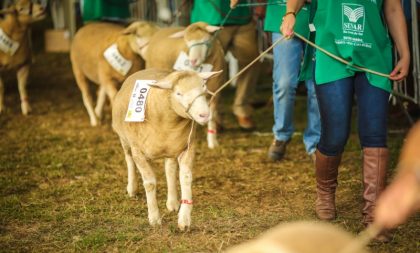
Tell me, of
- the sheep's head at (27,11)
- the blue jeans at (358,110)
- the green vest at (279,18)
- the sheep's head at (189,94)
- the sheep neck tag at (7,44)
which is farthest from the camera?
the sheep's head at (27,11)

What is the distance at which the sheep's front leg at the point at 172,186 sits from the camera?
4.94m

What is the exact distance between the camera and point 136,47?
777 cm

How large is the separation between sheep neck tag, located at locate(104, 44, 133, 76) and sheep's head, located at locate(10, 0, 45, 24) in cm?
155

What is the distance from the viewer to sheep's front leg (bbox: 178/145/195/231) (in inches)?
172

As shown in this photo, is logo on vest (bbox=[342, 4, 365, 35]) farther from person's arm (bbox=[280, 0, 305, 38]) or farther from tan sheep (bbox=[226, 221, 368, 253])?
tan sheep (bbox=[226, 221, 368, 253])

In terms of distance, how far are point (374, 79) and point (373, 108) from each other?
16cm

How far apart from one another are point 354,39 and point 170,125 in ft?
4.03

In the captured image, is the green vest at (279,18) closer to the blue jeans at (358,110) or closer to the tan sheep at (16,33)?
the blue jeans at (358,110)

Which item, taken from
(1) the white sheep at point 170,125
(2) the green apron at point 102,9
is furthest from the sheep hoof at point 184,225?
(2) the green apron at point 102,9

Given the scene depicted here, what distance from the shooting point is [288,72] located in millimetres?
5832

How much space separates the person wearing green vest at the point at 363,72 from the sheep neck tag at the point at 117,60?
3767 millimetres

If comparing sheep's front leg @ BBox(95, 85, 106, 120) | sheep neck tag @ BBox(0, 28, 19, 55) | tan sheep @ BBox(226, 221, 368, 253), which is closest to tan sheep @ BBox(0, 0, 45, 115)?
sheep neck tag @ BBox(0, 28, 19, 55)

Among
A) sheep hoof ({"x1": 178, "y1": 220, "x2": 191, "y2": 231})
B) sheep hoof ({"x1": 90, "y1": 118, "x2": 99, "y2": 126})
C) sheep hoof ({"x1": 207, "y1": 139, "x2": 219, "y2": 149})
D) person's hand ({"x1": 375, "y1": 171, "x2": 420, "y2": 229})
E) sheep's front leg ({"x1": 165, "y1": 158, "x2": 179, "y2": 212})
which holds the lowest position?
sheep hoof ({"x1": 90, "y1": 118, "x2": 99, "y2": 126})

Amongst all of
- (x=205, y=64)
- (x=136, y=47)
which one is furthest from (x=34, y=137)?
(x=205, y=64)
